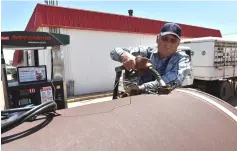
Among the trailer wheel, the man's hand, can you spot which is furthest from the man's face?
the trailer wheel

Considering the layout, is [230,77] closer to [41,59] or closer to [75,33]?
[75,33]

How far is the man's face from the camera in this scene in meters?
2.04

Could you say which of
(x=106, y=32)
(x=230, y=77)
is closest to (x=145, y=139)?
(x=230, y=77)

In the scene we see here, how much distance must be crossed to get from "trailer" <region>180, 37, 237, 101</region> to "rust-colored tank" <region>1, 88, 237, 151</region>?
23.2ft

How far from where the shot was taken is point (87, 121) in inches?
40.2

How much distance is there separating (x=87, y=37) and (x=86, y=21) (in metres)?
0.71

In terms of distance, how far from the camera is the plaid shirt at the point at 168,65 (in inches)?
73.5

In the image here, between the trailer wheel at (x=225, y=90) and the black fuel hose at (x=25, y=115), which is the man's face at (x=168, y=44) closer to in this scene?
the black fuel hose at (x=25, y=115)

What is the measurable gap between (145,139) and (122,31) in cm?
1057

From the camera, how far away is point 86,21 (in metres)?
10.0

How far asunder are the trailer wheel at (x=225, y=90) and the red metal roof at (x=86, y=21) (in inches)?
200

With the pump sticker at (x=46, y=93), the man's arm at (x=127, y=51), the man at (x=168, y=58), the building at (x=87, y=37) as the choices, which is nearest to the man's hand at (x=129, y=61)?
the man at (x=168, y=58)

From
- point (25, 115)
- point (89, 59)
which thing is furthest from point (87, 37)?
point (25, 115)

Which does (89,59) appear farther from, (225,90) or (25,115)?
(25,115)
